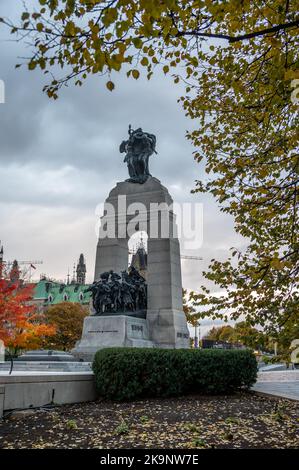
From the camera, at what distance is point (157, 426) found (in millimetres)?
7469

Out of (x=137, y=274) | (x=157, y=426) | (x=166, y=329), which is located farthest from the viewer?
(x=137, y=274)

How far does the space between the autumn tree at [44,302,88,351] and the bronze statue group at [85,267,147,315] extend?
31.1 metres

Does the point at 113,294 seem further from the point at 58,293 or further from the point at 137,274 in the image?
the point at 58,293

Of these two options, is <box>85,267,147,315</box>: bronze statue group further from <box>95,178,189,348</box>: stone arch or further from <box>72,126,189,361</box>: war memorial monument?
<box>95,178,189,348</box>: stone arch

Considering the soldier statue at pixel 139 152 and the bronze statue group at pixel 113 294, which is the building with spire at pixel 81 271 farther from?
the bronze statue group at pixel 113 294

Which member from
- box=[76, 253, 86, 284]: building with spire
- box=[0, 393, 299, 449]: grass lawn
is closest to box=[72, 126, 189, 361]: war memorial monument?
box=[0, 393, 299, 449]: grass lawn

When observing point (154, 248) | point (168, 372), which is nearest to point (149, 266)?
point (154, 248)

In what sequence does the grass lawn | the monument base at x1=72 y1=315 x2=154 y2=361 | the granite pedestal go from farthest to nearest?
the granite pedestal < the monument base at x1=72 y1=315 x2=154 y2=361 < the grass lawn

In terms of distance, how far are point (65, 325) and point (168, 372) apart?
1577 inches

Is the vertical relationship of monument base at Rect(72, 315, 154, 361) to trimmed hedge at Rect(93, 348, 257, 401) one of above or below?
above

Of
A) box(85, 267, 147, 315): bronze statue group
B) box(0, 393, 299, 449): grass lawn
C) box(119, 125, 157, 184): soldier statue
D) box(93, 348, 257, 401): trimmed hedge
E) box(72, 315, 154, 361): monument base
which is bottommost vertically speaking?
box(0, 393, 299, 449): grass lawn

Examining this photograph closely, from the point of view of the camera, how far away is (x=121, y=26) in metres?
4.17

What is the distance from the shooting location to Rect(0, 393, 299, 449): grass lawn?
6320 millimetres
